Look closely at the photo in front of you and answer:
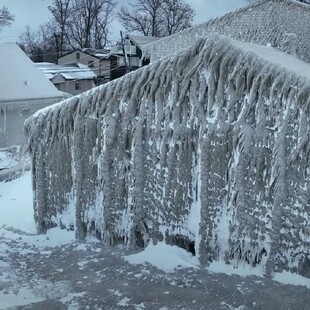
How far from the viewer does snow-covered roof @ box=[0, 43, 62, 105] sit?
55.2 ft

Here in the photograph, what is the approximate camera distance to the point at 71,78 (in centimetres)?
3278

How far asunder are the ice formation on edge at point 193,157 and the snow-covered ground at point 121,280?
190mm

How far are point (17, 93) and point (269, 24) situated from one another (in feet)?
31.8

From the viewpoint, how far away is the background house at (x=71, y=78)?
106 feet

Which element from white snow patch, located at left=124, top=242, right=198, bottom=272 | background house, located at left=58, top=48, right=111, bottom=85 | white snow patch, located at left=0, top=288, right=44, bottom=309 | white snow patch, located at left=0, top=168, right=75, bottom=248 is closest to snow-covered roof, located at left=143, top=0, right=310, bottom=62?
white snow patch, located at left=0, top=168, right=75, bottom=248

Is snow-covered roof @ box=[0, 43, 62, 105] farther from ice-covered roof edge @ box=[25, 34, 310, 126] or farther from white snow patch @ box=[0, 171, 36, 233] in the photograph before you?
ice-covered roof edge @ box=[25, 34, 310, 126]

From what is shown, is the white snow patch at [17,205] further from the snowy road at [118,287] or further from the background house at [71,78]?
the background house at [71,78]

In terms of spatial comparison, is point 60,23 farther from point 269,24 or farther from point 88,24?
point 269,24

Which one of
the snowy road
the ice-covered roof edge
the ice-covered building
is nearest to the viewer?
the snowy road

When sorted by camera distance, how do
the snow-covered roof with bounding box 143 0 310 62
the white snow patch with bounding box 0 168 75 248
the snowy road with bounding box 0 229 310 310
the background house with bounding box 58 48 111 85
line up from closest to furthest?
1. the snowy road with bounding box 0 229 310 310
2. the white snow patch with bounding box 0 168 75 248
3. the snow-covered roof with bounding box 143 0 310 62
4. the background house with bounding box 58 48 111 85

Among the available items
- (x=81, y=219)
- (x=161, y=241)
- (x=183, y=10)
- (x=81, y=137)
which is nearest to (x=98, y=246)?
(x=81, y=219)

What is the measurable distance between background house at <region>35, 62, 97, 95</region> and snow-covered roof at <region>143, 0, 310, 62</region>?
2157cm

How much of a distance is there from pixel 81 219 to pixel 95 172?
70 cm

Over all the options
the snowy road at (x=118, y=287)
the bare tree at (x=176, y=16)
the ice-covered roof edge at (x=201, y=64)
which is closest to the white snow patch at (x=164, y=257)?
the snowy road at (x=118, y=287)
